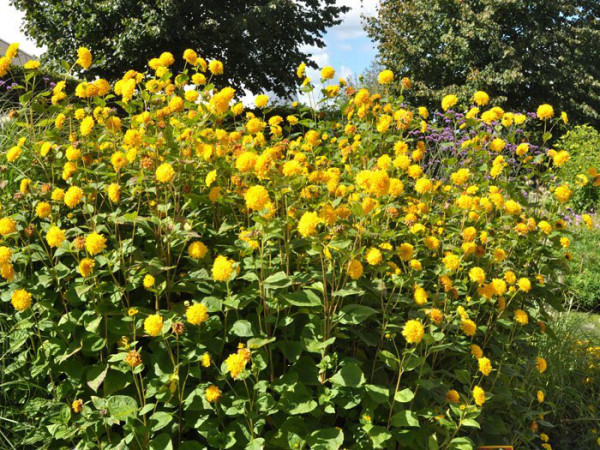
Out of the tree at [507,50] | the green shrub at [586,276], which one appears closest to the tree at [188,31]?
the tree at [507,50]

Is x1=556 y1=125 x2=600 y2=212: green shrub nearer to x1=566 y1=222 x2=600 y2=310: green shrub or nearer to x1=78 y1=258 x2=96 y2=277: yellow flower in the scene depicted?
x1=566 y1=222 x2=600 y2=310: green shrub

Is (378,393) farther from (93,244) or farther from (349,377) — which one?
(93,244)

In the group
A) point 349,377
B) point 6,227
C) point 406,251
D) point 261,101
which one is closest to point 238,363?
point 349,377

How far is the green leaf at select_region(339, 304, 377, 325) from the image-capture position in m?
1.75

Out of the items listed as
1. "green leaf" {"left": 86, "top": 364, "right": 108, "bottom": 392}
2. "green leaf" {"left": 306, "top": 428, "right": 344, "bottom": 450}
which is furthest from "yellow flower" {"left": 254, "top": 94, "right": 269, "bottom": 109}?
"green leaf" {"left": 306, "top": 428, "right": 344, "bottom": 450}

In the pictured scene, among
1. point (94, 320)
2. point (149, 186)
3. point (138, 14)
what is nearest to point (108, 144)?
point (149, 186)

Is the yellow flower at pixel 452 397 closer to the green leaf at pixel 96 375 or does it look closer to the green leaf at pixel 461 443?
the green leaf at pixel 461 443

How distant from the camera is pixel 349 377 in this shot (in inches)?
68.2

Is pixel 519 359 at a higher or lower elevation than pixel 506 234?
lower

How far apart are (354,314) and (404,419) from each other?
382mm

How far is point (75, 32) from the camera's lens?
15.9 metres

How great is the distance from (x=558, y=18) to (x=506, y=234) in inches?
794

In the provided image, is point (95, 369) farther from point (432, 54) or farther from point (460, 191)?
point (432, 54)

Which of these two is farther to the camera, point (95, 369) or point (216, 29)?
point (216, 29)
